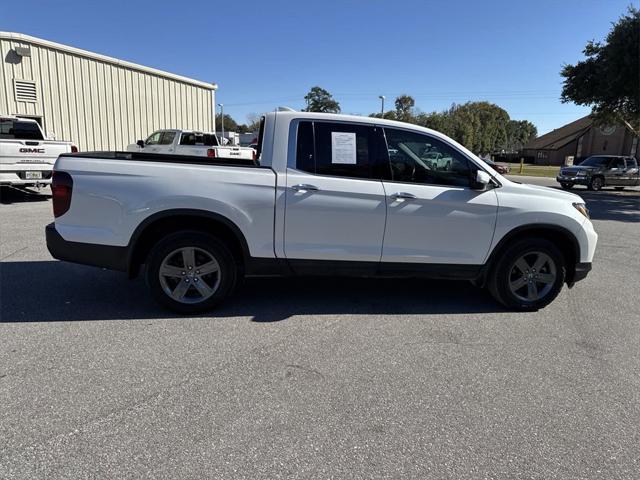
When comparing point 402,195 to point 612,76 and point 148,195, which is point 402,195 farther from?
point 612,76

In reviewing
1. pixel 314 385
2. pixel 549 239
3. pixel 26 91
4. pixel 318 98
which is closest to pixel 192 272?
pixel 314 385

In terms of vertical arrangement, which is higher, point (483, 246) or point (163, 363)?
point (483, 246)

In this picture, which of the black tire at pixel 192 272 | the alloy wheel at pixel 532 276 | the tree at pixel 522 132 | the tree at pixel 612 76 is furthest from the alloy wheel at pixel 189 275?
the tree at pixel 522 132

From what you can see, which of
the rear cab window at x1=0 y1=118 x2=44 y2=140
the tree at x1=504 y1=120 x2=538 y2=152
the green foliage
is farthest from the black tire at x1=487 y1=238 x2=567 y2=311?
the tree at x1=504 y1=120 x2=538 y2=152

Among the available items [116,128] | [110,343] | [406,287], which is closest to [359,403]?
[110,343]

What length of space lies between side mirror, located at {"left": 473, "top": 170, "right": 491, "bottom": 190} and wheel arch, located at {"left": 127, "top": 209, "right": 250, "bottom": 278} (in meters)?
2.27

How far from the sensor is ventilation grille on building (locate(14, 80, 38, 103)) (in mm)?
16781

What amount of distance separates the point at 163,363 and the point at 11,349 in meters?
1.22

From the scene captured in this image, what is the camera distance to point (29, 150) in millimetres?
11180

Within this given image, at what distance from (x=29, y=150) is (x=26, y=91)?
7.76 m

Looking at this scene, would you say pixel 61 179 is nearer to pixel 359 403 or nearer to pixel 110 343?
pixel 110 343

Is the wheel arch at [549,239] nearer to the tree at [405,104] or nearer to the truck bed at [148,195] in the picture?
the truck bed at [148,195]

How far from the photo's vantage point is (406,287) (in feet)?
18.2

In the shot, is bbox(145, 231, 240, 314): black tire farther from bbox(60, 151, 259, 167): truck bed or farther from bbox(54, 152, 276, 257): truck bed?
bbox(60, 151, 259, 167): truck bed
